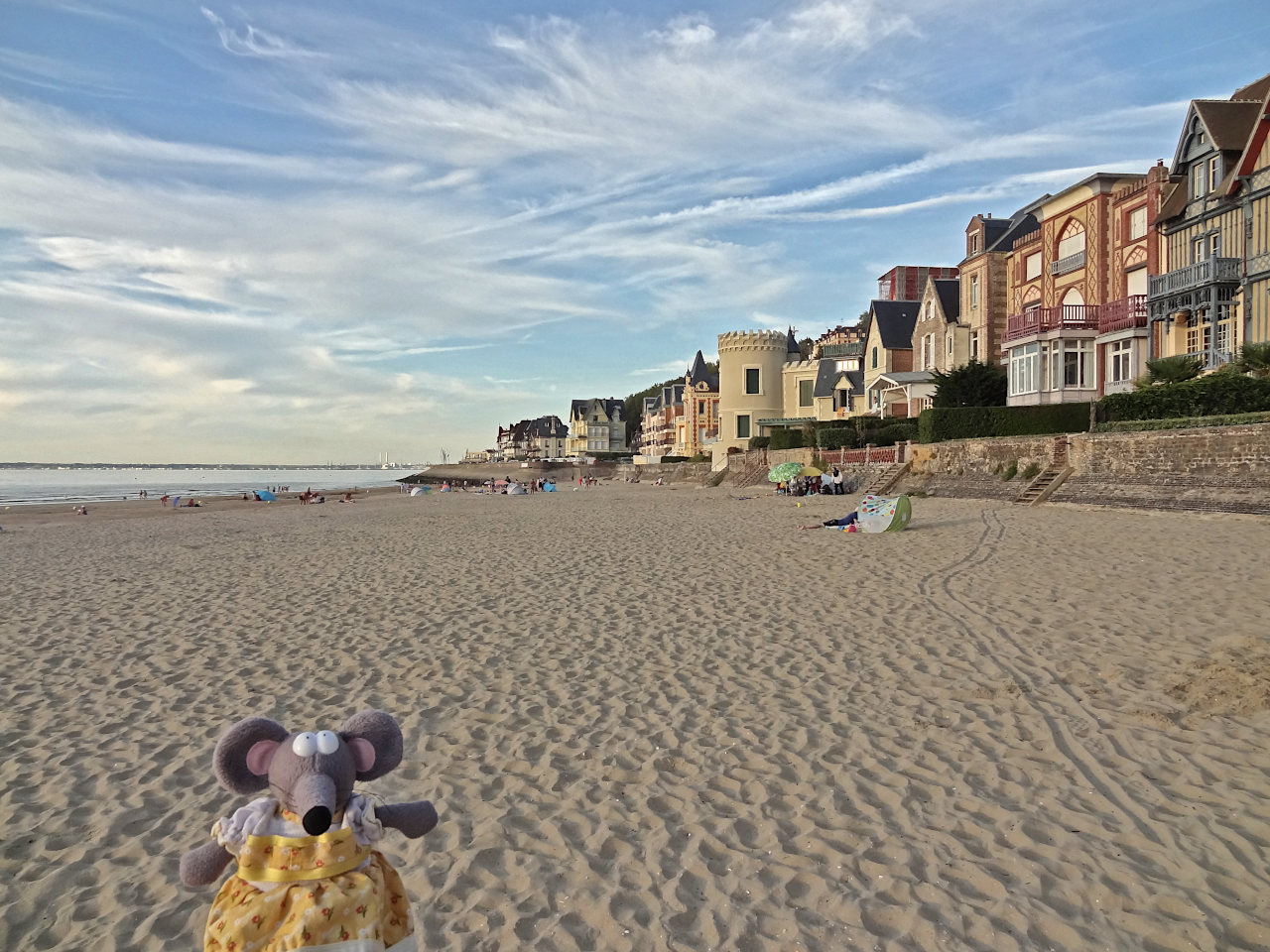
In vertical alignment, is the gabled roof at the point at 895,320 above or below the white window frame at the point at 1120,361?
above

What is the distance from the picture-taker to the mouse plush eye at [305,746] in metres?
2.42

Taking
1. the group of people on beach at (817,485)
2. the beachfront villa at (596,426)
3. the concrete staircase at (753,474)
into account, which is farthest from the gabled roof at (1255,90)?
the beachfront villa at (596,426)

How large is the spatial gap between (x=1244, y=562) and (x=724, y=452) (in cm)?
4372

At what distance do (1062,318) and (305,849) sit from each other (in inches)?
1282

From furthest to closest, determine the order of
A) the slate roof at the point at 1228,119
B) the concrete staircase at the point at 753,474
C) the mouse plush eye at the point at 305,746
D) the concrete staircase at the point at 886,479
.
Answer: the concrete staircase at the point at 753,474 < the concrete staircase at the point at 886,479 < the slate roof at the point at 1228,119 < the mouse plush eye at the point at 305,746

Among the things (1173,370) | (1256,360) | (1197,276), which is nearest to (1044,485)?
(1173,370)

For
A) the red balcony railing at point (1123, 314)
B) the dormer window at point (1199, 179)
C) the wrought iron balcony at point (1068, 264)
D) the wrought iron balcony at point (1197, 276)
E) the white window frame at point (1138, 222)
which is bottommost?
the red balcony railing at point (1123, 314)

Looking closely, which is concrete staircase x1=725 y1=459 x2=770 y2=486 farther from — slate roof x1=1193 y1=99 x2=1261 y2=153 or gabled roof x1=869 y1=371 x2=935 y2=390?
slate roof x1=1193 y1=99 x2=1261 y2=153

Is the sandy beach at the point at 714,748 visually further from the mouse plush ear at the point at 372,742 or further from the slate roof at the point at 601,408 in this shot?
the slate roof at the point at 601,408

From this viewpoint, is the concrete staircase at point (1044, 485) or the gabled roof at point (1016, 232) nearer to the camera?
the concrete staircase at point (1044, 485)

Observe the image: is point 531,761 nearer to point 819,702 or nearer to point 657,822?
point 657,822

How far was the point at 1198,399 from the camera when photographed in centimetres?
1928

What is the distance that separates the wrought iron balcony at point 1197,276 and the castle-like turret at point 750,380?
3210 centimetres

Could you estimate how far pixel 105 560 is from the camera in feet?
52.6
